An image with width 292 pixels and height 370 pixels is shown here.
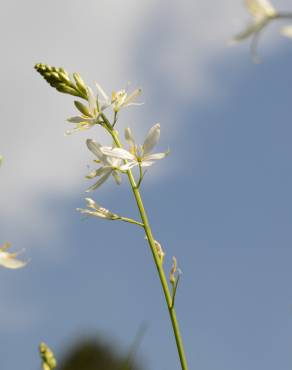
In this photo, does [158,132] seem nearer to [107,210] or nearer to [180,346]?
[107,210]

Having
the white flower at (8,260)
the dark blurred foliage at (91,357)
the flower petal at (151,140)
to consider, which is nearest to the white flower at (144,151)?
the flower petal at (151,140)

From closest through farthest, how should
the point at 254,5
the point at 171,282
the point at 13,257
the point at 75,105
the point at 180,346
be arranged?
the point at 254,5 < the point at 13,257 < the point at 180,346 < the point at 171,282 < the point at 75,105

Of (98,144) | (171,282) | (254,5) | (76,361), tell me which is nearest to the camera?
(254,5)

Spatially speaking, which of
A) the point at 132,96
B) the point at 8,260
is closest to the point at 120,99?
the point at 132,96

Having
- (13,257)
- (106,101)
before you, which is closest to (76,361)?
(106,101)

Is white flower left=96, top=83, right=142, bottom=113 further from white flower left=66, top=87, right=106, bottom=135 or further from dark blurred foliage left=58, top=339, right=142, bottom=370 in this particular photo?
dark blurred foliage left=58, top=339, right=142, bottom=370

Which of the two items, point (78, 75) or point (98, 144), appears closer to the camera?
point (98, 144)

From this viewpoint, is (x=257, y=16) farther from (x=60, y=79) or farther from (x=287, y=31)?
(x=60, y=79)
